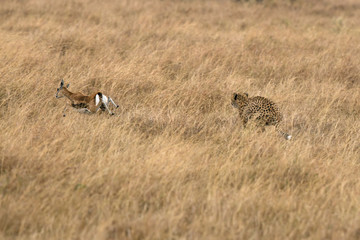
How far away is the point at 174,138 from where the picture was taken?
5133mm

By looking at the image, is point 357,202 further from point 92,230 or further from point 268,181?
point 92,230

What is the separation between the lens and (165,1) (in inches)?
601

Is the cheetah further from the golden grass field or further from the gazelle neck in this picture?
the gazelle neck

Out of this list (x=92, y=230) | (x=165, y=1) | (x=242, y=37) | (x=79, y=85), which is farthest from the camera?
(x=165, y=1)

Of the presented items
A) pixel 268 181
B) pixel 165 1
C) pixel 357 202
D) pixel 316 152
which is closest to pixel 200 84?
pixel 316 152

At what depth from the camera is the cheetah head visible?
580cm

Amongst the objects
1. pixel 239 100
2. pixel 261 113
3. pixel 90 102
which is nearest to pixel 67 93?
pixel 90 102

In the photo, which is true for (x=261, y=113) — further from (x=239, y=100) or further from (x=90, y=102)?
(x=90, y=102)

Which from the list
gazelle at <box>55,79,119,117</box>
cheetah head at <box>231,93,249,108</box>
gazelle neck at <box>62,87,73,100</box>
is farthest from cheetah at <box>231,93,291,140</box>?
gazelle neck at <box>62,87,73,100</box>

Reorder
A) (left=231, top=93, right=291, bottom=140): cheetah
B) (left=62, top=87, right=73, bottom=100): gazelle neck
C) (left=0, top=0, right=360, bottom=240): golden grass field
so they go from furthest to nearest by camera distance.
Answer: (left=62, top=87, right=73, bottom=100): gazelle neck
(left=231, top=93, right=291, bottom=140): cheetah
(left=0, top=0, right=360, bottom=240): golden grass field

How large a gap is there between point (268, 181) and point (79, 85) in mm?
3581

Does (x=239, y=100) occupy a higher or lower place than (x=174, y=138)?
higher

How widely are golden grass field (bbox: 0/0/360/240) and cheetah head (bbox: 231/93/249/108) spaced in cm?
22

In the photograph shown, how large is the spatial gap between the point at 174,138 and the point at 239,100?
115 centimetres
